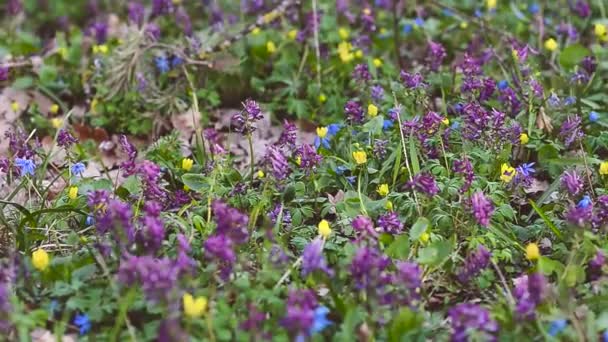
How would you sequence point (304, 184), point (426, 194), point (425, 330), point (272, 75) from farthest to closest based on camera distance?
point (272, 75), point (304, 184), point (426, 194), point (425, 330)

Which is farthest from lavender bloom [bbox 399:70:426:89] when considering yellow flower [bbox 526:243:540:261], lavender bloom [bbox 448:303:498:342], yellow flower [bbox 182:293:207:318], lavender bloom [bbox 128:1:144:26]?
lavender bloom [bbox 128:1:144:26]

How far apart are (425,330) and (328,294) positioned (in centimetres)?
31

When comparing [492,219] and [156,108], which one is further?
[156,108]

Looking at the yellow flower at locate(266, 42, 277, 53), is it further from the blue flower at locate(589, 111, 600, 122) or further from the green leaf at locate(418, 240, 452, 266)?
the green leaf at locate(418, 240, 452, 266)

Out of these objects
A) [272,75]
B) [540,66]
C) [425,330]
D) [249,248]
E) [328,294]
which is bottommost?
[425,330]

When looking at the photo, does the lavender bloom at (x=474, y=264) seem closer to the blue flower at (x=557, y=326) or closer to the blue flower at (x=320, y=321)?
the blue flower at (x=557, y=326)

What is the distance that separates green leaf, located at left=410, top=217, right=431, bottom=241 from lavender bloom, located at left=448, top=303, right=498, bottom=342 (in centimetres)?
41

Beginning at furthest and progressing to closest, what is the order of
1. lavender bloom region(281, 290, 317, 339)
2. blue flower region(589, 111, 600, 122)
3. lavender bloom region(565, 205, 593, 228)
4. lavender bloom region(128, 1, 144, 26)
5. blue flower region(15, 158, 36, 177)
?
lavender bloom region(128, 1, 144, 26)
blue flower region(589, 111, 600, 122)
blue flower region(15, 158, 36, 177)
lavender bloom region(565, 205, 593, 228)
lavender bloom region(281, 290, 317, 339)

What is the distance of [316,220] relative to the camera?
304cm

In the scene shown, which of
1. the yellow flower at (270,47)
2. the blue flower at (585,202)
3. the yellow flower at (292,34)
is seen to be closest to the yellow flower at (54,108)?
the yellow flower at (270,47)

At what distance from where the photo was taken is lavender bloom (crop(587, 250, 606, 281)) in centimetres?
241

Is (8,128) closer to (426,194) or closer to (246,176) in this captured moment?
(246,176)

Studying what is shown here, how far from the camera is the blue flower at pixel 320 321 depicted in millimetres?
2156

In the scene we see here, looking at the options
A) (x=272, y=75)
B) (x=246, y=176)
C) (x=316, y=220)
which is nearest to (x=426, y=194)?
(x=316, y=220)
